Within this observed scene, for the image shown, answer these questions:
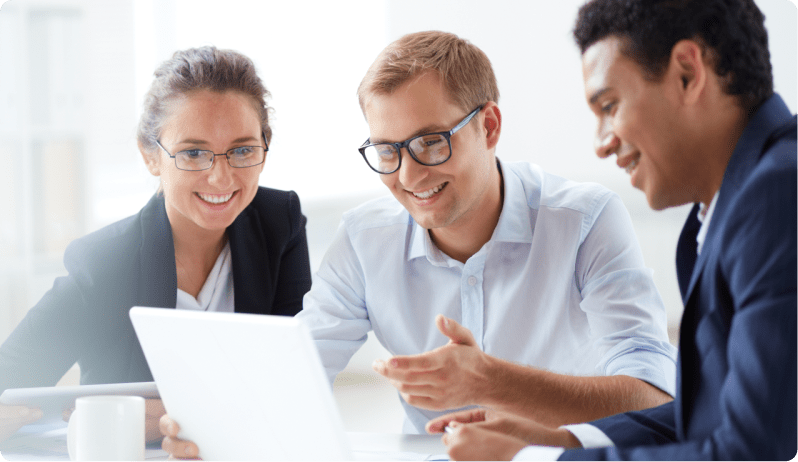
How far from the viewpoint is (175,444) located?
1200mm

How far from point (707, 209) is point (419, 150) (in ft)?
2.40

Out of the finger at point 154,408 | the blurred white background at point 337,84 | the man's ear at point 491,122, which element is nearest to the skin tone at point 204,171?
the man's ear at point 491,122

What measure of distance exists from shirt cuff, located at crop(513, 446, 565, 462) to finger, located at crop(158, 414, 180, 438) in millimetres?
560

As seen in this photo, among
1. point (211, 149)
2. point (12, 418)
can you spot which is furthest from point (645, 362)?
point (12, 418)

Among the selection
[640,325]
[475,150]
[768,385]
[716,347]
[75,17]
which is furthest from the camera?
[75,17]

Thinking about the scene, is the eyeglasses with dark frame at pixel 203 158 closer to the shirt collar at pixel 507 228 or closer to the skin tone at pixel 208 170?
the skin tone at pixel 208 170

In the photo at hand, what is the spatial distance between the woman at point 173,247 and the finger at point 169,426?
2.30 ft

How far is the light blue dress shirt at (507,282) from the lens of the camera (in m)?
1.74

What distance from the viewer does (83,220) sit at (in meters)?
3.48

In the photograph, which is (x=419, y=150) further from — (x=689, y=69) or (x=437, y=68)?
(x=689, y=69)

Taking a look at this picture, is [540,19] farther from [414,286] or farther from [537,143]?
[414,286]

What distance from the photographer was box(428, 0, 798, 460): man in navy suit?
0.85 meters

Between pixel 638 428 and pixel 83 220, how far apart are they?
9.99ft

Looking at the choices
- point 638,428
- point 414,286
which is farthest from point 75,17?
point 638,428
